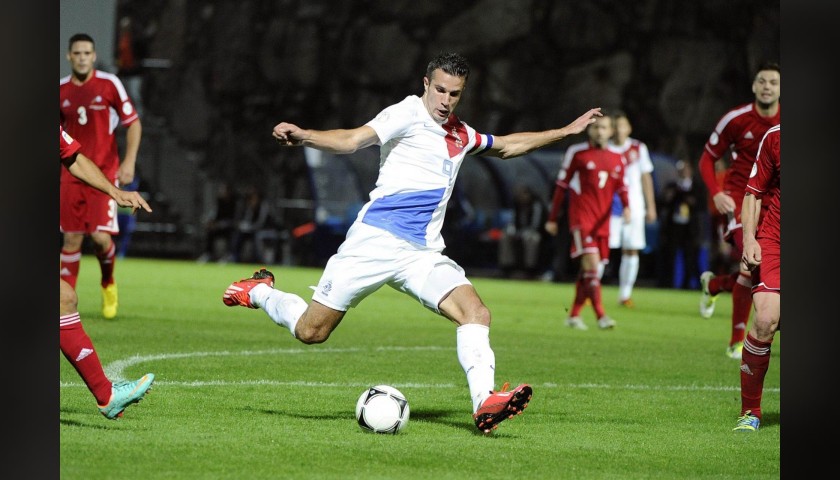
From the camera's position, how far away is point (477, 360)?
6.01 meters

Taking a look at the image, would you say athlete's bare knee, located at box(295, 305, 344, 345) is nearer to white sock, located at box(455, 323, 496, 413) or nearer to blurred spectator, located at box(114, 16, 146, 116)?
white sock, located at box(455, 323, 496, 413)

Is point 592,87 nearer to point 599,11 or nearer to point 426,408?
point 599,11

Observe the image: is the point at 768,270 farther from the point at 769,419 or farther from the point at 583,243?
the point at 583,243

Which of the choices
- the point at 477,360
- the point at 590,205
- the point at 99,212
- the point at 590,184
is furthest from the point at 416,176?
the point at 590,184

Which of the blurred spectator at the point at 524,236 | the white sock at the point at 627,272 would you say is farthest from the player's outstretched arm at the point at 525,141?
the blurred spectator at the point at 524,236

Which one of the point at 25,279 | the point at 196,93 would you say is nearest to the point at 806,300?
the point at 25,279

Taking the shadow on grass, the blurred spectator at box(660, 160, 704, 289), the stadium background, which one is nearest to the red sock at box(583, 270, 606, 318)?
the shadow on grass

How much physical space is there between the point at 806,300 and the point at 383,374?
4871mm

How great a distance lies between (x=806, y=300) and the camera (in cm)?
371

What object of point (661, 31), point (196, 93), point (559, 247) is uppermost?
point (661, 31)

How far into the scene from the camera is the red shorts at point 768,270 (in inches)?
243

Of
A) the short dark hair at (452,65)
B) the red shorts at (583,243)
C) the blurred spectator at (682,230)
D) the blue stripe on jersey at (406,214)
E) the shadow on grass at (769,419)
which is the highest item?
the short dark hair at (452,65)

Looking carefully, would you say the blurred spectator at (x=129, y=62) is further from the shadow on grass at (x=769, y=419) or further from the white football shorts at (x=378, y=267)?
the shadow on grass at (x=769, y=419)

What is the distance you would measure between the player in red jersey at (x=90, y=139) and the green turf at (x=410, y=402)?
2.61 feet
